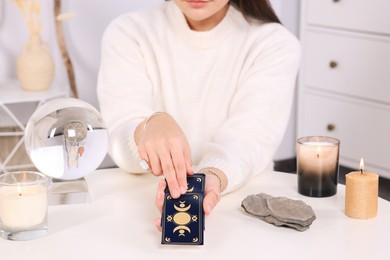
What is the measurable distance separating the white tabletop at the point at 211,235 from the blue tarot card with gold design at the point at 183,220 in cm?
2

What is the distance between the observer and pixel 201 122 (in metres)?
2.15

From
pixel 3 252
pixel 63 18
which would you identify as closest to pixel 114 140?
pixel 3 252

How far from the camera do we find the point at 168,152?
5.07ft

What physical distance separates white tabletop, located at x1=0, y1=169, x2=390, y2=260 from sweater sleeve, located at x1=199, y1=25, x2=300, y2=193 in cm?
11

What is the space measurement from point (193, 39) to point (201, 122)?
22 cm

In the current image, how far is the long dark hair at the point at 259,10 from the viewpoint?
2.11m

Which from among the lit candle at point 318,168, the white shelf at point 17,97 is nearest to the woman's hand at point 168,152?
the lit candle at point 318,168

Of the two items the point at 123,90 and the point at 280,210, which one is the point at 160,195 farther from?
the point at 123,90

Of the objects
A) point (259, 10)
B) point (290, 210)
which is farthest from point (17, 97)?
point (290, 210)

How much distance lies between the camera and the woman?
180 cm

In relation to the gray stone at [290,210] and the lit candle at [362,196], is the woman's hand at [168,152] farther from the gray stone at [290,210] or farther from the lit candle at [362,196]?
the lit candle at [362,196]

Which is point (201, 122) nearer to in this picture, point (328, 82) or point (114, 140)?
point (114, 140)

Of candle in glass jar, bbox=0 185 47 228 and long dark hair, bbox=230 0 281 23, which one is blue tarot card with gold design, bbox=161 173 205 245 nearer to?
candle in glass jar, bbox=0 185 47 228

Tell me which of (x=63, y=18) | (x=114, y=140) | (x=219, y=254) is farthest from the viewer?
(x=63, y=18)
